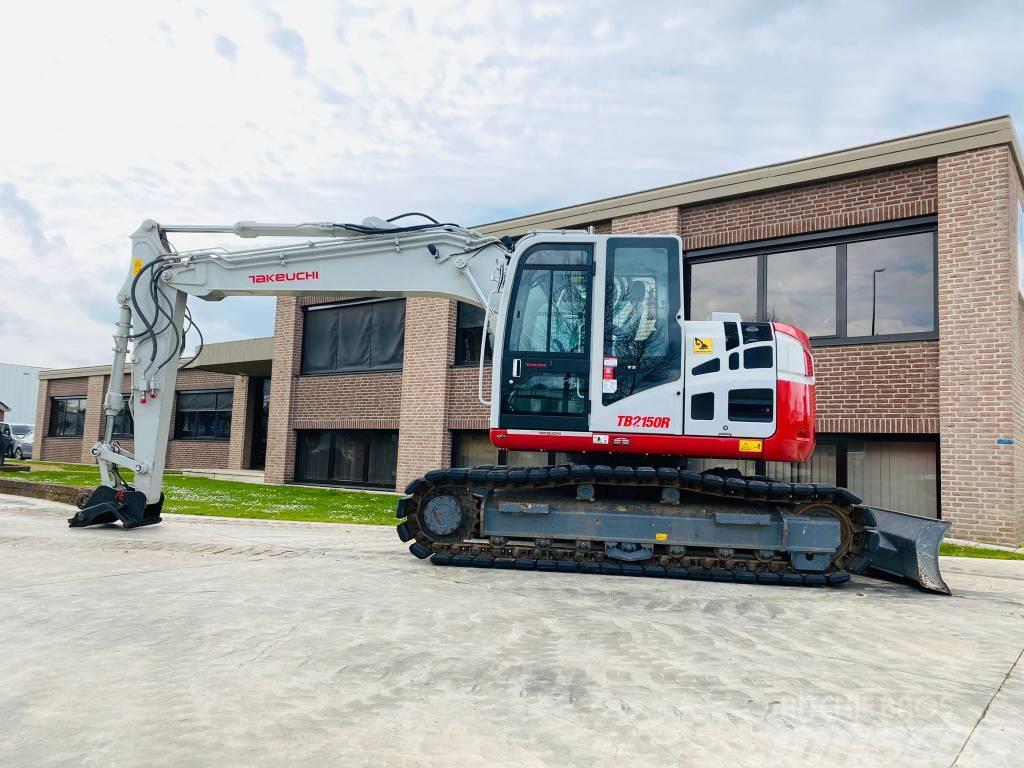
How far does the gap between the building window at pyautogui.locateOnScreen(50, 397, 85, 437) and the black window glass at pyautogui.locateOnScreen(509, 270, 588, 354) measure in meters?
35.1

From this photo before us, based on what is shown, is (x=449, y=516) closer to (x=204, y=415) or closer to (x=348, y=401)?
(x=348, y=401)

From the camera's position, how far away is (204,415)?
2956 centimetres

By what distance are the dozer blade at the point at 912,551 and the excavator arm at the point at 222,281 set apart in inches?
189

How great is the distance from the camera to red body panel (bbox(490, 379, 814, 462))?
6945 millimetres

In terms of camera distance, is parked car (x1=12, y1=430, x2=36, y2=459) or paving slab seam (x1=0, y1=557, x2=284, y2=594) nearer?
paving slab seam (x1=0, y1=557, x2=284, y2=594)

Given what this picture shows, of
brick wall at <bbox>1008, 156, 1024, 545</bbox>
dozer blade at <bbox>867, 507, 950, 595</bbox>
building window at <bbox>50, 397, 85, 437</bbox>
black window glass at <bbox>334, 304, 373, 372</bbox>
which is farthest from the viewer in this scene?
building window at <bbox>50, 397, 85, 437</bbox>

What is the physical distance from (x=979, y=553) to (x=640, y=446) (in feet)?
18.3

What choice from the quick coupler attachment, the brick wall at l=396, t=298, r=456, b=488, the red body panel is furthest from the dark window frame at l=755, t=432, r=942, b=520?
the quick coupler attachment

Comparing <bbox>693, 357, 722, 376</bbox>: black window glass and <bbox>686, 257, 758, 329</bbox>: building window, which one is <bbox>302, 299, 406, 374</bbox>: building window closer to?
<bbox>686, 257, 758, 329</bbox>: building window

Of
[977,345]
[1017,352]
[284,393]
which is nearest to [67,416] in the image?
[284,393]

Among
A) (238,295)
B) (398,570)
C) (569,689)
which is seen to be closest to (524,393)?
(398,570)

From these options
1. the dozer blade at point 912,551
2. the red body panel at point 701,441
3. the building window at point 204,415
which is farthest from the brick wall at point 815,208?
the building window at point 204,415

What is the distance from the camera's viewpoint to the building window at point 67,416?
35938mm

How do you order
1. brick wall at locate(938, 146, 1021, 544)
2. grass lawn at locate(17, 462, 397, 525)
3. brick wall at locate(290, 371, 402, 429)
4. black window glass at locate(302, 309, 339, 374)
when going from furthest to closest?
black window glass at locate(302, 309, 339, 374) → brick wall at locate(290, 371, 402, 429) → grass lawn at locate(17, 462, 397, 525) → brick wall at locate(938, 146, 1021, 544)
